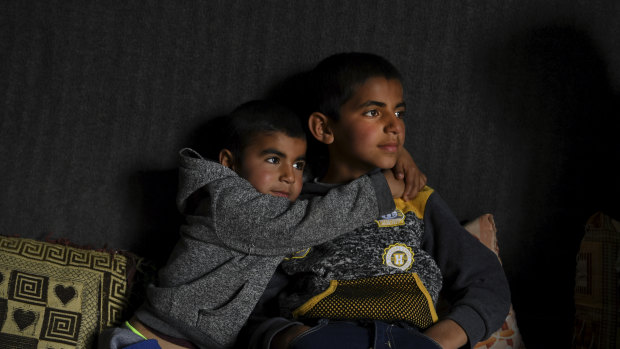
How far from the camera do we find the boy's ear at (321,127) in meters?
1.50

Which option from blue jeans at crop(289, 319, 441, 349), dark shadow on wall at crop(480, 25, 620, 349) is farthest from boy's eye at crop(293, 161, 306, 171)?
dark shadow on wall at crop(480, 25, 620, 349)

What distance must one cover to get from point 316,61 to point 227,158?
1.39 ft

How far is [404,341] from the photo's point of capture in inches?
43.4

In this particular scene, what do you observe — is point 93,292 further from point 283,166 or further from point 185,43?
point 185,43

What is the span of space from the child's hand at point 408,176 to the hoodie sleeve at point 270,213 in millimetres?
110

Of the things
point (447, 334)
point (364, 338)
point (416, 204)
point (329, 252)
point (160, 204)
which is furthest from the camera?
point (160, 204)

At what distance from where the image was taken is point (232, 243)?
1268 millimetres

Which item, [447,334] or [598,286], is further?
[598,286]

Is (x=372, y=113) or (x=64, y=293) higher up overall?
(x=372, y=113)

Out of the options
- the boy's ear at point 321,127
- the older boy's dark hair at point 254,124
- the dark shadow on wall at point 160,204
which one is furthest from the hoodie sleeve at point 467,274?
the dark shadow on wall at point 160,204

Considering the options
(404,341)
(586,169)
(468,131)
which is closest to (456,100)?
(468,131)

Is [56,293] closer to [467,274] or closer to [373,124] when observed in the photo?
[373,124]

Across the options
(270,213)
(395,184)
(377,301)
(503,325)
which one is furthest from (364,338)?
(503,325)

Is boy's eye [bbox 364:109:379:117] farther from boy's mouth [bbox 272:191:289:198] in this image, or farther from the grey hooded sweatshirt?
boy's mouth [bbox 272:191:289:198]
